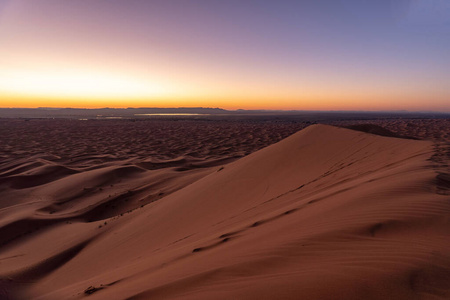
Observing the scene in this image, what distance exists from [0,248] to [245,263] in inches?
206

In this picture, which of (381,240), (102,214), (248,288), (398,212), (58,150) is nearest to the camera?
(248,288)

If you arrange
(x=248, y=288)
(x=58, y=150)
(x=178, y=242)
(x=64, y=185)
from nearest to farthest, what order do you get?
(x=248, y=288) < (x=178, y=242) < (x=64, y=185) < (x=58, y=150)

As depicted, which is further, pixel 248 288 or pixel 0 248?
pixel 0 248

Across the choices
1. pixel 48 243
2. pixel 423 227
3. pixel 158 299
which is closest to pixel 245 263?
pixel 158 299

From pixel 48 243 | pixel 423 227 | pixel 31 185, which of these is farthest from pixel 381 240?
pixel 31 185

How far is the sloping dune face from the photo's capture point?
5.89 ft

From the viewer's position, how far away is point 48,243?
5.11 m

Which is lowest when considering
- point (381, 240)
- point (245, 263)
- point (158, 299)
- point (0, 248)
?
point (0, 248)

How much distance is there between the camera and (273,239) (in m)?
2.57

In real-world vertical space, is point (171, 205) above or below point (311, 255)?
below

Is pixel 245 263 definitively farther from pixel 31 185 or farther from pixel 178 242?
pixel 31 185

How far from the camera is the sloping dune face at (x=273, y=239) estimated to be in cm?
180

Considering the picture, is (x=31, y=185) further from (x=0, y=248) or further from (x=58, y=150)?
(x=58, y=150)

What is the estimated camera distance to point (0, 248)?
201 inches
